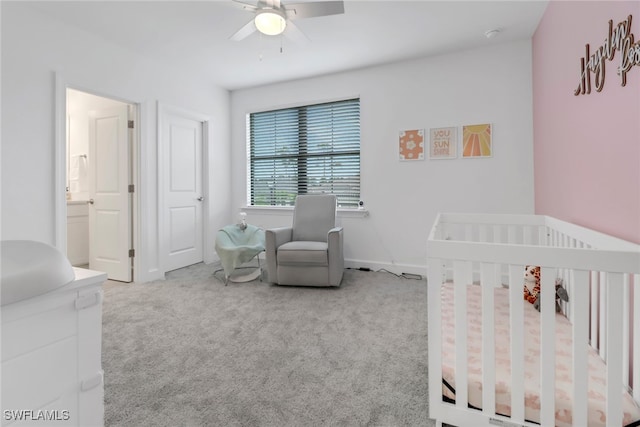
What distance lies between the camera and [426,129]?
11.3 feet

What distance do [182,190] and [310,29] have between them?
238cm

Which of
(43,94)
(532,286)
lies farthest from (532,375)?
(43,94)

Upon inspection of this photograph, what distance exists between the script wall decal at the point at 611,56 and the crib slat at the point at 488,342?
991 mm

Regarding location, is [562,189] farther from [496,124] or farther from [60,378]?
[60,378]

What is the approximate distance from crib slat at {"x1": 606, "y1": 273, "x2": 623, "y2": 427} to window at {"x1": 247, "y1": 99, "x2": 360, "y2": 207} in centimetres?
298

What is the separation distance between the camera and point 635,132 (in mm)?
1224

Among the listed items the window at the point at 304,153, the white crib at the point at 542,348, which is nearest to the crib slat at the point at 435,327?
the white crib at the point at 542,348

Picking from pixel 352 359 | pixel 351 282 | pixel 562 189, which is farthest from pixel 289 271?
pixel 562 189

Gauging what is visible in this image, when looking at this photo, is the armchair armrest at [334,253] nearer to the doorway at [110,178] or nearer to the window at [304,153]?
the window at [304,153]

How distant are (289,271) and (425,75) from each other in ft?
8.34

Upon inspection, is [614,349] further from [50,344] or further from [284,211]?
[284,211]

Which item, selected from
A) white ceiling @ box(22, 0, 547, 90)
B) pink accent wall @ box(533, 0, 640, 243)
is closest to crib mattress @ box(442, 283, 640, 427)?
pink accent wall @ box(533, 0, 640, 243)

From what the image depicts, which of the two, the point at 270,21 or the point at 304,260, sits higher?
the point at 270,21

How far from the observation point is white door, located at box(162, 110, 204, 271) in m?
3.71
